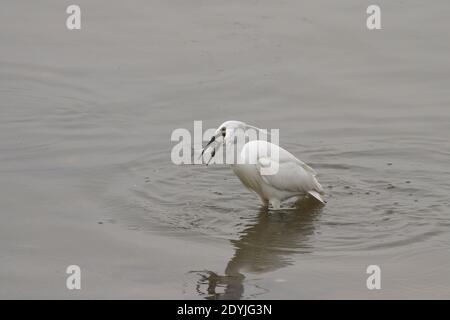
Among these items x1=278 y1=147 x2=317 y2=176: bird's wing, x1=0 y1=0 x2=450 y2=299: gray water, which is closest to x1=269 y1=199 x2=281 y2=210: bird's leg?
x1=0 y1=0 x2=450 y2=299: gray water

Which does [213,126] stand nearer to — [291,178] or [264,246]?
[291,178]

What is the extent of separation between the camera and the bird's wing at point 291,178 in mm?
9688

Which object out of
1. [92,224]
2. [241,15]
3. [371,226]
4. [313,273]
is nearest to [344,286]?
[313,273]

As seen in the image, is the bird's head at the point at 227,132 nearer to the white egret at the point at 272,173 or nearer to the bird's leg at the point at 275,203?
the white egret at the point at 272,173

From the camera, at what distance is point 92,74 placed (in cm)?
1341

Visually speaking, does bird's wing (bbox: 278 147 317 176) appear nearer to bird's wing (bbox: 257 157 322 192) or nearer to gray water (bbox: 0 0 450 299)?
bird's wing (bbox: 257 157 322 192)

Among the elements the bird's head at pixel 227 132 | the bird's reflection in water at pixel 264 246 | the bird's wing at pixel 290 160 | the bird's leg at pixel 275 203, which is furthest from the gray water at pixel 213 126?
the bird's head at pixel 227 132

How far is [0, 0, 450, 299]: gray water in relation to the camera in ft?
26.9

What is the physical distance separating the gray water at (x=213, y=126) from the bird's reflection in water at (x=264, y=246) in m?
0.03

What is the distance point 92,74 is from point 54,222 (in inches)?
182

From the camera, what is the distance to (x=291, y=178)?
9820 mm

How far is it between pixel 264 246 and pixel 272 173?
106cm

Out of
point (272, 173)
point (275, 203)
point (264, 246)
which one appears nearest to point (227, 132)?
point (272, 173)
